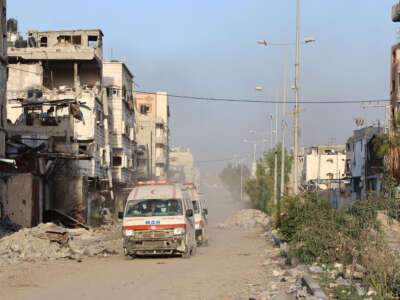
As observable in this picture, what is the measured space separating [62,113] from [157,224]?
79.6 feet

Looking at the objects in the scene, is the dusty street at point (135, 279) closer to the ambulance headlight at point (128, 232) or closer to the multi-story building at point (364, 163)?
the ambulance headlight at point (128, 232)

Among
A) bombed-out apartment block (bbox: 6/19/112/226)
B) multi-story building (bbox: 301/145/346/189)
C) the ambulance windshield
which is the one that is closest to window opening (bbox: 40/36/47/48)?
bombed-out apartment block (bbox: 6/19/112/226)

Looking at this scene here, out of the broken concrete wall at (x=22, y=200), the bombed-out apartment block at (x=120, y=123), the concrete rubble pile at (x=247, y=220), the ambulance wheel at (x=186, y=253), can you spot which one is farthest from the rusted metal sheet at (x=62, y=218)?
the concrete rubble pile at (x=247, y=220)

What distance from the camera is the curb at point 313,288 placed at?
10927 millimetres

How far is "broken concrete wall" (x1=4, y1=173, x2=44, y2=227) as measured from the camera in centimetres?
3291

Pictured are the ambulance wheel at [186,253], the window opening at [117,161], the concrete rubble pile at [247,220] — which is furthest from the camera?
the concrete rubble pile at [247,220]

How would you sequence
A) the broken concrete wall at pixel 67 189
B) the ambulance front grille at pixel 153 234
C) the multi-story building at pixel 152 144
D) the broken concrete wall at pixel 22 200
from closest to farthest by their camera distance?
the ambulance front grille at pixel 153 234, the broken concrete wall at pixel 22 200, the broken concrete wall at pixel 67 189, the multi-story building at pixel 152 144

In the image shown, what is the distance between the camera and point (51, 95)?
153 feet

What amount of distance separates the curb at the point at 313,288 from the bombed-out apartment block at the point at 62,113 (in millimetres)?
22466

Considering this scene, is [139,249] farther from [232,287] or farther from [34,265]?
[232,287]

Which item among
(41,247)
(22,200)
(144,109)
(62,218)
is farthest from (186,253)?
(144,109)

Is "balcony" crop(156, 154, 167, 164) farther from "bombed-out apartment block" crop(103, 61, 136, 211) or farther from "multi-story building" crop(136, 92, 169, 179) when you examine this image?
"bombed-out apartment block" crop(103, 61, 136, 211)

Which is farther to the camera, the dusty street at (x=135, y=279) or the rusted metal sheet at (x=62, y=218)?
the rusted metal sheet at (x=62, y=218)

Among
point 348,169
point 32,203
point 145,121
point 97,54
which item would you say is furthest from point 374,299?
point 145,121
